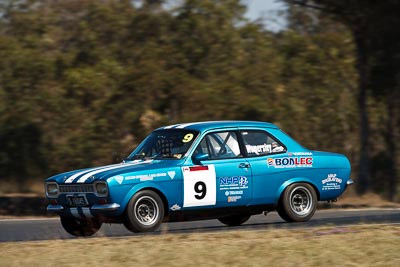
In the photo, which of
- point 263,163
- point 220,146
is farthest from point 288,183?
point 220,146

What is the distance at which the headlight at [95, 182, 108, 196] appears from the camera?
11273 mm

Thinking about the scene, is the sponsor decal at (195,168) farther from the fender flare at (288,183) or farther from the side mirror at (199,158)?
the fender flare at (288,183)

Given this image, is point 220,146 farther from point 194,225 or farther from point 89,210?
point 89,210

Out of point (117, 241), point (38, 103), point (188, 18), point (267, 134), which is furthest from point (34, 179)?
point (117, 241)

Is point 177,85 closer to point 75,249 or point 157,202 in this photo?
point 157,202

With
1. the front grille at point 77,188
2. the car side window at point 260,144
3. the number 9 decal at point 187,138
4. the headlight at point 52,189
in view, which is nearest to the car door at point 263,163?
the car side window at point 260,144

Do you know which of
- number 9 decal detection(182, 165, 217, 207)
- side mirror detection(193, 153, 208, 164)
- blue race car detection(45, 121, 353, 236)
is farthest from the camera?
side mirror detection(193, 153, 208, 164)

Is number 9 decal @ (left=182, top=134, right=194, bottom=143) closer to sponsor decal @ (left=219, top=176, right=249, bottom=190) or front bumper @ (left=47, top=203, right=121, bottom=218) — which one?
sponsor decal @ (left=219, top=176, right=249, bottom=190)

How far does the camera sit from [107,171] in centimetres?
1156

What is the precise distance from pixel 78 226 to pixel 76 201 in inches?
31.5

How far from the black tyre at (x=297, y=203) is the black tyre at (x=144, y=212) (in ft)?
6.66

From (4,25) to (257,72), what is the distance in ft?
22.9

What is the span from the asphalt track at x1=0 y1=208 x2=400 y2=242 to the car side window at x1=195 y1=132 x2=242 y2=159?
1.03 m

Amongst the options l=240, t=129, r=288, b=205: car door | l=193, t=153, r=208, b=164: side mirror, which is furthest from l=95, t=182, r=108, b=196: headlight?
l=240, t=129, r=288, b=205: car door
